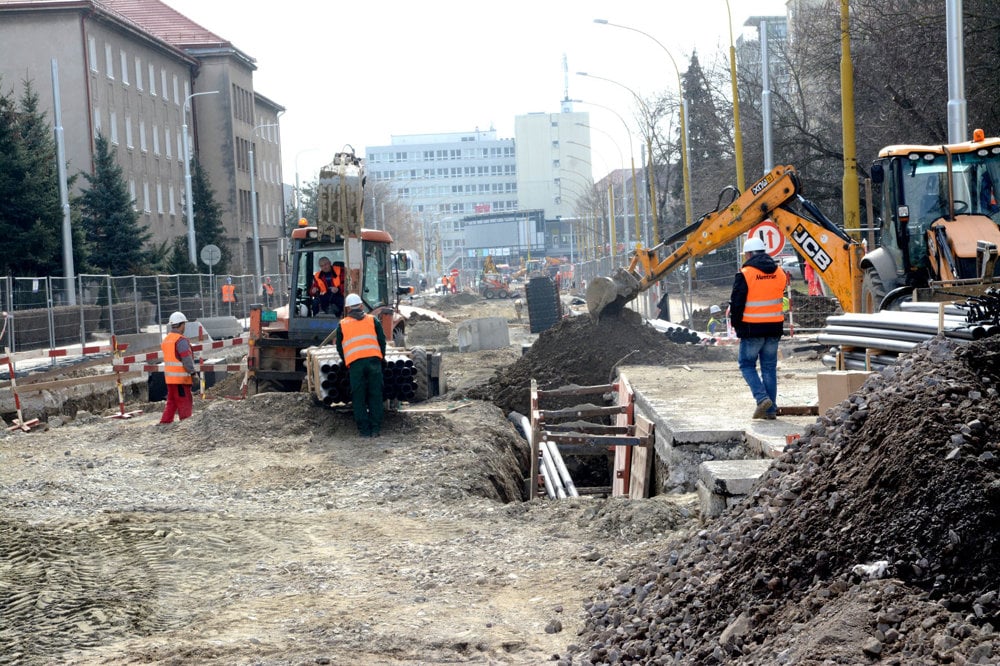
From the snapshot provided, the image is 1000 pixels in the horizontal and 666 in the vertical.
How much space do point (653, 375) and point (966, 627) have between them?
14236mm

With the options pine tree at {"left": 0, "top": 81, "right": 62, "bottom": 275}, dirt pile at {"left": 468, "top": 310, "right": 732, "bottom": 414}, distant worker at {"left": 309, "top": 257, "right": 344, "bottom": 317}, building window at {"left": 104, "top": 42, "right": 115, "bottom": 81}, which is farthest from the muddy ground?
building window at {"left": 104, "top": 42, "right": 115, "bottom": 81}

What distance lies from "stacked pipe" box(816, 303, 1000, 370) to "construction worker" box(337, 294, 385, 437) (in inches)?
199

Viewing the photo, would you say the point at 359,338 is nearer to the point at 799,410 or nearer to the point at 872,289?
the point at 799,410

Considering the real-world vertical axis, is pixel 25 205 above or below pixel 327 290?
above

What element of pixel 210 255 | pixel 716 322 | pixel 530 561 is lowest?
pixel 530 561

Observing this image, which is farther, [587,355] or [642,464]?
[587,355]

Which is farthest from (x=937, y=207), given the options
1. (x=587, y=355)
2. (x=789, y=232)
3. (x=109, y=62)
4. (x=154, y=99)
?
(x=154, y=99)

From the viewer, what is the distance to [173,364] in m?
16.1

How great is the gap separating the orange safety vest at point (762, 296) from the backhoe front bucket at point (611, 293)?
9235 millimetres

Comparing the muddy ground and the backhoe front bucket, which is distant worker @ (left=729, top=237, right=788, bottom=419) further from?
the backhoe front bucket

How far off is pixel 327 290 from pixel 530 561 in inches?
427

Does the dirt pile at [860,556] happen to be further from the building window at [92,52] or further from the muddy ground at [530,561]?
the building window at [92,52]

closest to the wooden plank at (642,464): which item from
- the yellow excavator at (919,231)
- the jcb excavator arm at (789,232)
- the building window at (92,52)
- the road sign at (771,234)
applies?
the yellow excavator at (919,231)

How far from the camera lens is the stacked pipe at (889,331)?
963cm
